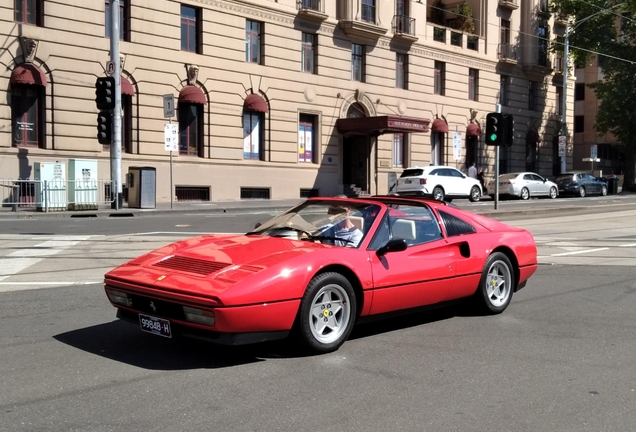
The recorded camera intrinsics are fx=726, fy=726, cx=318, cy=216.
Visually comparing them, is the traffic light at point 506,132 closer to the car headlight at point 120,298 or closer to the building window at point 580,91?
the car headlight at point 120,298

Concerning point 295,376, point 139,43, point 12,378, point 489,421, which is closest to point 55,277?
point 12,378

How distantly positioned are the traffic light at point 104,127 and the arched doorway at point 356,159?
15539 millimetres

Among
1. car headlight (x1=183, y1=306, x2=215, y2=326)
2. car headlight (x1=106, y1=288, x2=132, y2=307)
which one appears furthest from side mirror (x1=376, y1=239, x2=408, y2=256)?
car headlight (x1=106, y1=288, x2=132, y2=307)

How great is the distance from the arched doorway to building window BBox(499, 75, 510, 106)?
13395mm

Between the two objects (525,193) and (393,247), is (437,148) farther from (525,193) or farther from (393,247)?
(393,247)

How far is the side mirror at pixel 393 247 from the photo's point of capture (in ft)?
20.4

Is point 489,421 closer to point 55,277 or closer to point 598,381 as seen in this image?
point 598,381

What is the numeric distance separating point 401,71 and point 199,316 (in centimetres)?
3526

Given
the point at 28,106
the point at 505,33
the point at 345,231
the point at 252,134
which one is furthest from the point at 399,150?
the point at 345,231

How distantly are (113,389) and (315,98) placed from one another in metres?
30.3

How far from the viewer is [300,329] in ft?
18.4

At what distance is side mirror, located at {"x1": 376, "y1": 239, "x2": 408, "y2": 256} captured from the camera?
622cm

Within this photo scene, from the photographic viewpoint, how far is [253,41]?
32.0 metres

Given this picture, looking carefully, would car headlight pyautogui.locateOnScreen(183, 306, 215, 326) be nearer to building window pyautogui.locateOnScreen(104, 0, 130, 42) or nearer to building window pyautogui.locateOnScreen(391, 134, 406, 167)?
building window pyautogui.locateOnScreen(104, 0, 130, 42)
